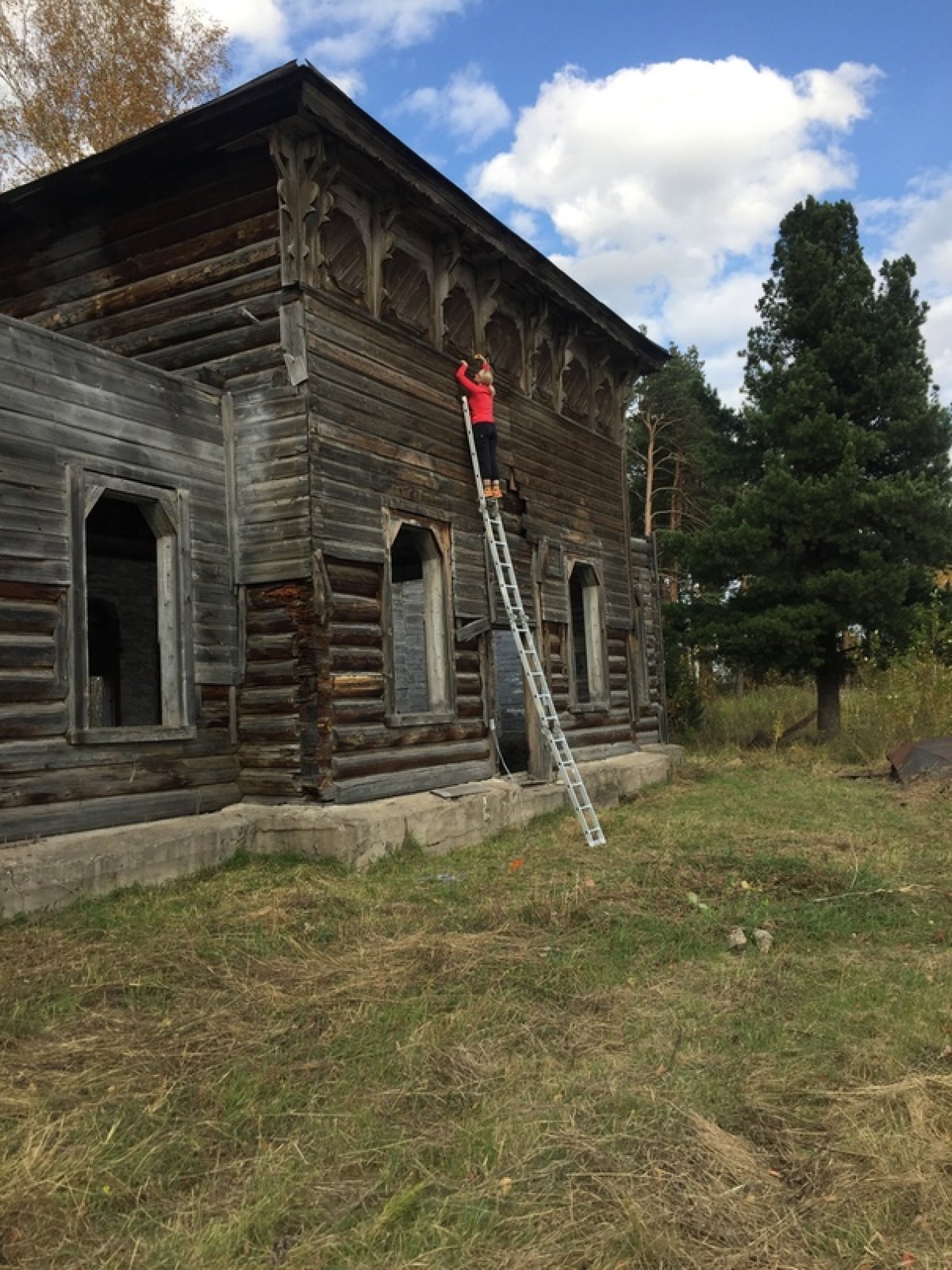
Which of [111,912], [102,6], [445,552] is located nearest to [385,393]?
[445,552]

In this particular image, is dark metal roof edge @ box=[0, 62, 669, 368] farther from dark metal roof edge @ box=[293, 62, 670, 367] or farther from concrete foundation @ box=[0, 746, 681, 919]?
concrete foundation @ box=[0, 746, 681, 919]

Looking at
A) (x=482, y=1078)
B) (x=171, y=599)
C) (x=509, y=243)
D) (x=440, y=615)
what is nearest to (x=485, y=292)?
(x=509, y=243)

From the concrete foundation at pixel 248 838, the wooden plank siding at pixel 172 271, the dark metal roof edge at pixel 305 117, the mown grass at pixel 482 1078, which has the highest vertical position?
the dark metal roof edge at pixel 305 117

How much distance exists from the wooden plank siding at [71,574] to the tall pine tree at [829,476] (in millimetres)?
13541

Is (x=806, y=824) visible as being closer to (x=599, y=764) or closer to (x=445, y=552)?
(x=599, y=764)

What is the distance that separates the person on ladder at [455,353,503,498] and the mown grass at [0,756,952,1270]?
558 centimetres

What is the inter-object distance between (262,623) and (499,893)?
3416 mm

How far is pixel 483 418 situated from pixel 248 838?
5.65 m

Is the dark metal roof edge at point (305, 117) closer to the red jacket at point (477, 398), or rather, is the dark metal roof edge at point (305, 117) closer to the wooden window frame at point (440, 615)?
the red jacket at point (477, 398)

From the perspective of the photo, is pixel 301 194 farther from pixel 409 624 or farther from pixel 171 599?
pixel 409 624

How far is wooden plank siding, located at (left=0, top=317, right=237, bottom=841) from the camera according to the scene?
7.14 m

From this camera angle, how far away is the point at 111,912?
6758 mm

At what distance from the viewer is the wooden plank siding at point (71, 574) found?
281 inches

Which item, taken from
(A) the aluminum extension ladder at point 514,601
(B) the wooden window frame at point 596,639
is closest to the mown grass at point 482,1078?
(A) the aluminum extension ladder at point 514,601
